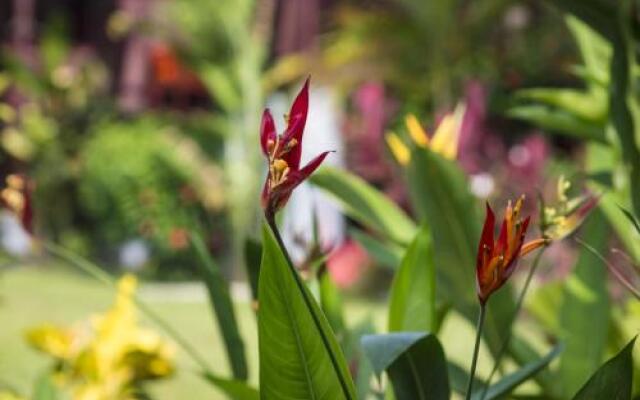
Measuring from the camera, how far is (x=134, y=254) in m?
12.3

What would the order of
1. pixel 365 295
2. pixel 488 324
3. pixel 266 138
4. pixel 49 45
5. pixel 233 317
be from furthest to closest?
pixel 49 45
pixel 365 295
pixel 488 324
pixel 233 317
pixel 266 138

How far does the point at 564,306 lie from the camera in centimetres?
146

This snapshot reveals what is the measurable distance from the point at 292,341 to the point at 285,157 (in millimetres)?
147

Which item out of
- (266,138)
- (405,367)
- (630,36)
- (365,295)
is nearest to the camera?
(266,138)

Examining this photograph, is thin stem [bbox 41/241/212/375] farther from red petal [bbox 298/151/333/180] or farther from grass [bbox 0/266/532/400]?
grass [bbox 0/266/532/400]

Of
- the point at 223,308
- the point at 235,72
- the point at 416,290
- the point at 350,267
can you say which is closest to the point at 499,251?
the point at 416,290

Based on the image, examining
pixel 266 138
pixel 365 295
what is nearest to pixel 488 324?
pixel 266 138

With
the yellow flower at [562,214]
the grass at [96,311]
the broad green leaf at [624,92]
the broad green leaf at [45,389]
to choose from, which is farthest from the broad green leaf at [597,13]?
the grass at [96,311]

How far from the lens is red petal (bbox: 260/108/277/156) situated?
0.82 metres

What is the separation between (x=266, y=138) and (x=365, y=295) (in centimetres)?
938

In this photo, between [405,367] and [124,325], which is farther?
[124,325]

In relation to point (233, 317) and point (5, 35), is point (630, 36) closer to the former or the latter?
point (233, 317)

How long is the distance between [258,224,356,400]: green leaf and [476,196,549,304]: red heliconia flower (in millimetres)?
121

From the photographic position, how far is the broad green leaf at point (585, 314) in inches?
55.8
